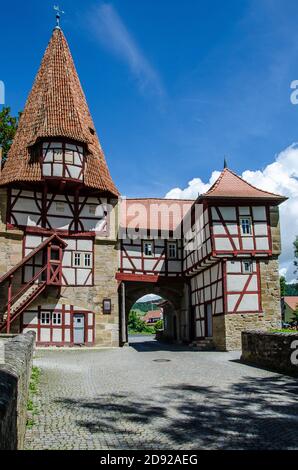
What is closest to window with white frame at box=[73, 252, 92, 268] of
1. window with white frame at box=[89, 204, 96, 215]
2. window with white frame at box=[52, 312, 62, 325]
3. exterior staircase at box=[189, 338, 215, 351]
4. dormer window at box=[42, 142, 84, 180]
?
window with white frame at box=[89, 204, 96, 215]

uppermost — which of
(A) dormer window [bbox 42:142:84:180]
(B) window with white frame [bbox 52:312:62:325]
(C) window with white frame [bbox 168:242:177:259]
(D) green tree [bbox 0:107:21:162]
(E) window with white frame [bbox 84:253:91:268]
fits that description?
(D) green tree [bbox 0:107:21:162]

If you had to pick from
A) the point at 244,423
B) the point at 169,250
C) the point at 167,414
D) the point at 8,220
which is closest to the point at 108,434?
the point at 167,414

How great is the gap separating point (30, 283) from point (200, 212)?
31.3ft

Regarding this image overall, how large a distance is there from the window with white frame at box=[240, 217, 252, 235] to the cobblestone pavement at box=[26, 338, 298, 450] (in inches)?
340

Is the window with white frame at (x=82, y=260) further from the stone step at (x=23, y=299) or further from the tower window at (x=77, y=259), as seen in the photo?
the stone step at (x=23, y=299)

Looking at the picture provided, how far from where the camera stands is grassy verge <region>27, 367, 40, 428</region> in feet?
23.6

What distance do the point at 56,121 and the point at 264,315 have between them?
15.6m

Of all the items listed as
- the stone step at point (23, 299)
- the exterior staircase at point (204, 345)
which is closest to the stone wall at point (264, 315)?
the exterior staircase at point (204, 345)

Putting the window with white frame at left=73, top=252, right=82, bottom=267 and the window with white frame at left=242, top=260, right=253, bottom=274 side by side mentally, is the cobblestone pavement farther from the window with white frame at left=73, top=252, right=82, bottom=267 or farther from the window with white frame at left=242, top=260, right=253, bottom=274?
the window with white frame at left=73, top=252, right=82, bottom=267

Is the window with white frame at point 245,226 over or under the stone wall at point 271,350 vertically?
over

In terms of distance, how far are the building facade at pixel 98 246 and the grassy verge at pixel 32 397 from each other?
382 inches

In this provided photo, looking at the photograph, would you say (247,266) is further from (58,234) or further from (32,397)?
(32,397)

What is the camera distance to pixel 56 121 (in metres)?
25.1

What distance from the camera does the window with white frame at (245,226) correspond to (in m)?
21.4
